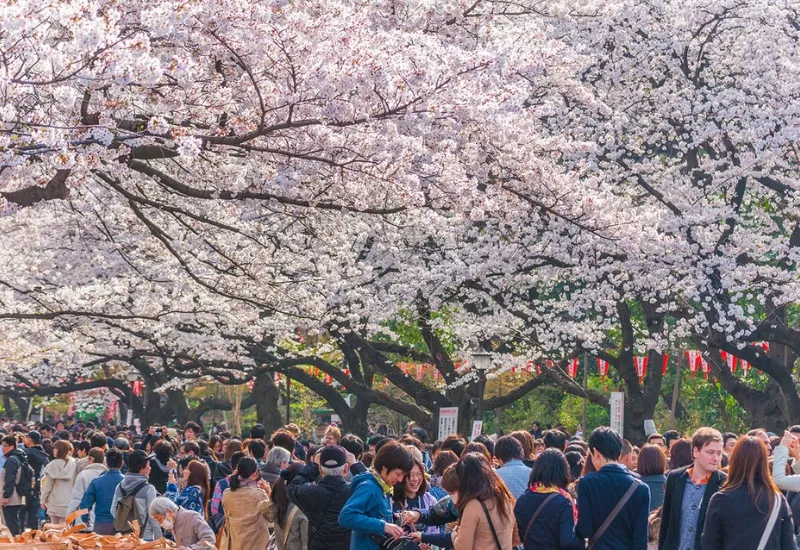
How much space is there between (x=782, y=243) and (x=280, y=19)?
42.8ft

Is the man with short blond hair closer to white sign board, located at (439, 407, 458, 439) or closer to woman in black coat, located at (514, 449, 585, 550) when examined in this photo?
woman in black coat, located at (514, 449, 585, 550)

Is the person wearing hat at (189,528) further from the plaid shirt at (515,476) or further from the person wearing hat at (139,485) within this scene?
the plaid shirt at (515,476)

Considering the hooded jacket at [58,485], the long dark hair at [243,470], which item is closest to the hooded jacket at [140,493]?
the long dark hair at [243,470]

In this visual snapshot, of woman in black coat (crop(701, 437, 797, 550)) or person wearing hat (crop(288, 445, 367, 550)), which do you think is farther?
person wearing hat (crop(288, 445, 367, 550))

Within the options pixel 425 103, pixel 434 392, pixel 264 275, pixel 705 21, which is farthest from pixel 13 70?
pixel 434 392

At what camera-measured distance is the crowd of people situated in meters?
6.43

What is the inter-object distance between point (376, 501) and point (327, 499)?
1226 millimetres

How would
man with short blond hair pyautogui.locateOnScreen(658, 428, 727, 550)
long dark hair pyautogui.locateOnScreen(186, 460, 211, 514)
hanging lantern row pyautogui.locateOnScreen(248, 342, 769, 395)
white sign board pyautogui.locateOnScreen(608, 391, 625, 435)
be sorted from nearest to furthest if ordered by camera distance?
man with short blond hair pyautogui.locateOnScreen(658, 428, 727, 550)
long dark hair pyautogui.locateOnScreen(186, 460, 211, 514)
white sign board pyautogui.locateOnScreen(608, 391, 625, 435)
hanging lantern row pyautogui.locateOnScreen(248, 342, 769, 395)

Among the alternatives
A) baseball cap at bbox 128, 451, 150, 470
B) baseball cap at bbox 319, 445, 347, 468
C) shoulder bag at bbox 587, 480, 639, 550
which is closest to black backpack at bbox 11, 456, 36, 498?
baseball cap at bbox 128, 451, 150, 470

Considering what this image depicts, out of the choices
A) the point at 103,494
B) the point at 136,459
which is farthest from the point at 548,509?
the point at 103,494

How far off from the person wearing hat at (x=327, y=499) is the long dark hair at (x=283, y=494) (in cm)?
44

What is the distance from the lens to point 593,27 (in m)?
21.8

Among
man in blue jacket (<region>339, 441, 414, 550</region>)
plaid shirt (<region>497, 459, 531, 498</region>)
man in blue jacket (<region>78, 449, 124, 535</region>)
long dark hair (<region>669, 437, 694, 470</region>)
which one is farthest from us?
man in blue jacket (<region>78, 449, 124, 535</region>)

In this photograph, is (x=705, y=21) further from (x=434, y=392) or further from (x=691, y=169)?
(x=434, y=392)
